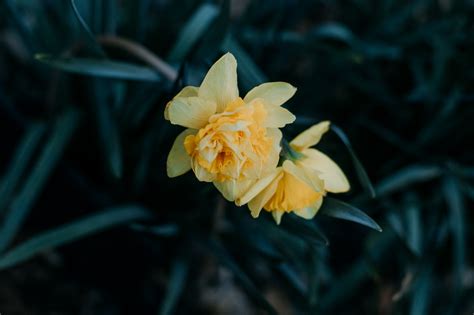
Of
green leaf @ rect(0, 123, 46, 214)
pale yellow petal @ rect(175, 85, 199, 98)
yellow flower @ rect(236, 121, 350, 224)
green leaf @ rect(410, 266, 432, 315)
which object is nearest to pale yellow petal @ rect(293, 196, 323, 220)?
yellow flower @ rect(236, 121, 350, 224)

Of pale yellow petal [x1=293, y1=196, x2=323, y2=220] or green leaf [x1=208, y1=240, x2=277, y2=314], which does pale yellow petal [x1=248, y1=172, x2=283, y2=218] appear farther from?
green leaf [x1=208, y1=240, x2=277, y2=314]

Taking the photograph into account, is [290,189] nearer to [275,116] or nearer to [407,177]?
[275,116]

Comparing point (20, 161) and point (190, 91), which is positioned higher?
point (190, 91)

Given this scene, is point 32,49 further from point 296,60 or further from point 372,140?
point 372,140

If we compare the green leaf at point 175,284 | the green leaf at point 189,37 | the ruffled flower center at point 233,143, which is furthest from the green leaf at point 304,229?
the green leaf at point 189,37

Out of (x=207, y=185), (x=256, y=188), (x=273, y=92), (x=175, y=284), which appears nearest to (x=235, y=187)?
(x=256, y=188)

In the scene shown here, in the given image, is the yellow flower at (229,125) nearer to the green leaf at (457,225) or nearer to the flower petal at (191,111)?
the flower petal at (191,111)

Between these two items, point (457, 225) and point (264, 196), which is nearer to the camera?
point (264, 196)
